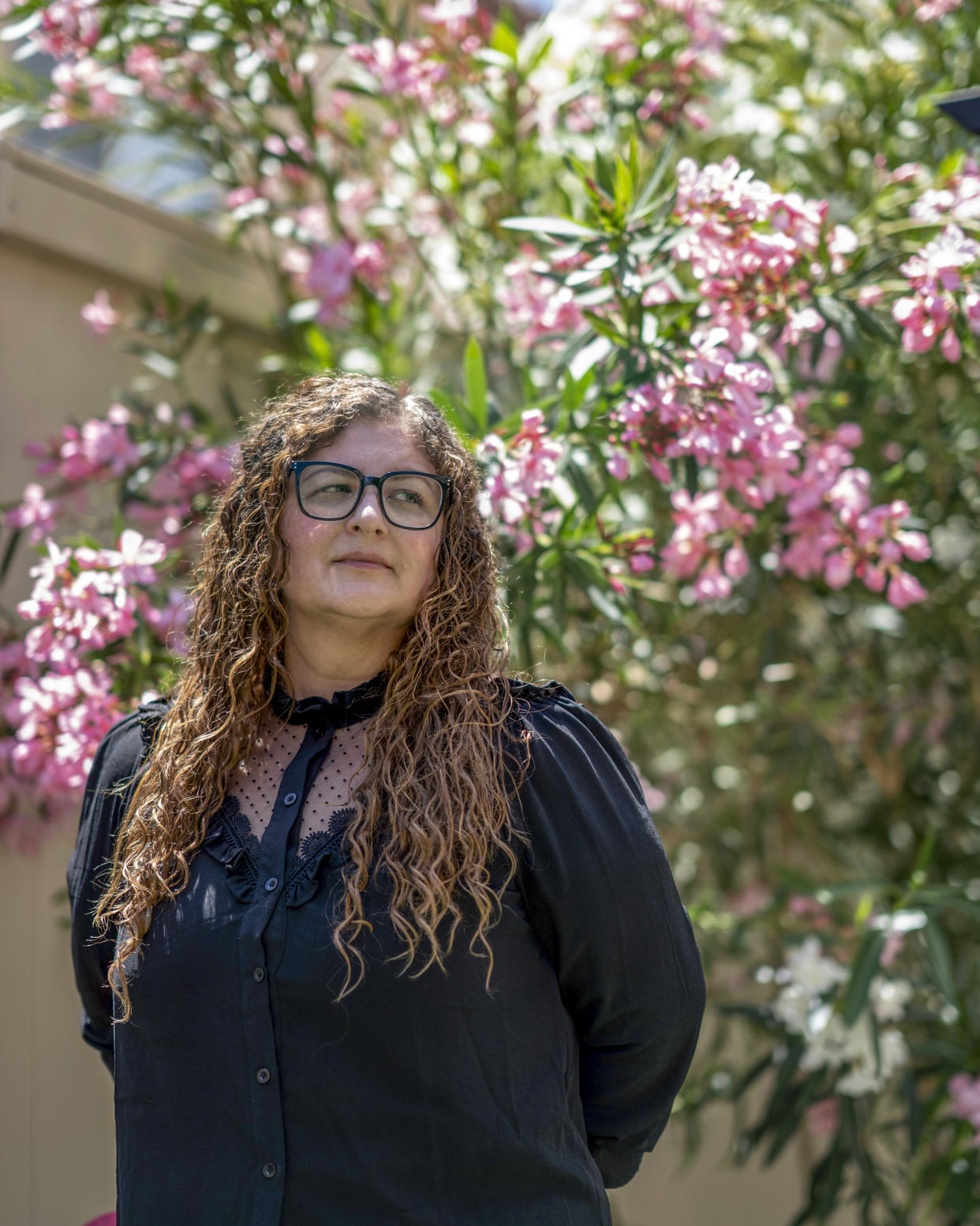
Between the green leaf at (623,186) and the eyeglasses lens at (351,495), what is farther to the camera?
the green leaf at (623,186)

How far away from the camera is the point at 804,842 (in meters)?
2.99

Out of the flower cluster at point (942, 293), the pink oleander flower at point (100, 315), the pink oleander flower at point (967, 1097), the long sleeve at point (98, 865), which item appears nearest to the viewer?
the long sleeve at point (98, 865)

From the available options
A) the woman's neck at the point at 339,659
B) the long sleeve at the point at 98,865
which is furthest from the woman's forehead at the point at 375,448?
the long sleeve at the point at 98,865

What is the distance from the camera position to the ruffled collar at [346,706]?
1.29 meters

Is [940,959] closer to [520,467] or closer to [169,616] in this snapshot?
[520,467]

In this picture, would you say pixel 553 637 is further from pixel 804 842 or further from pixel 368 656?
pixel 804 842

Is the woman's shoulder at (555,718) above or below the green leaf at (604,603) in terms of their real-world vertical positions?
below

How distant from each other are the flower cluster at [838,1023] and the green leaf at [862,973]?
2.4 inches

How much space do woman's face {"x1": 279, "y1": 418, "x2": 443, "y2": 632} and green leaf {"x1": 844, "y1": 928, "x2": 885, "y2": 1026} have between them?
1087 mm

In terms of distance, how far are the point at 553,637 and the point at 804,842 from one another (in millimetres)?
1423

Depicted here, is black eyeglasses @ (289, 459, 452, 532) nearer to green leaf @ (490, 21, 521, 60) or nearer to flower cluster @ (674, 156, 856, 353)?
flower cluster @ (674, 156, 856, 353)

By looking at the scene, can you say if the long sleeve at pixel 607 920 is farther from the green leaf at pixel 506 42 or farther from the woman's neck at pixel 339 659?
the green leaf at pixel 506 42

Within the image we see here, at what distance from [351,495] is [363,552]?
7 centimetres

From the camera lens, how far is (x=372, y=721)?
4.13 ft
